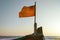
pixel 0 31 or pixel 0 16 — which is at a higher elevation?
pixel 0 16

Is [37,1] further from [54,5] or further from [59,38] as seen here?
[59,38]

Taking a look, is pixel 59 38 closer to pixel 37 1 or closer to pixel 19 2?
pixel 37 1

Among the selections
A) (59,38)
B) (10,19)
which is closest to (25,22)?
(10,19)

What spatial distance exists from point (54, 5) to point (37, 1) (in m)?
0.21

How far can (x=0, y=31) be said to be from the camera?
6.25 feet

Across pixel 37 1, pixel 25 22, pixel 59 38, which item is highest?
pixel 37 1

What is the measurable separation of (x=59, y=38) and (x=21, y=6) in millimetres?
587

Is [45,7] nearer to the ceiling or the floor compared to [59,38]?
nearer to the ceiling

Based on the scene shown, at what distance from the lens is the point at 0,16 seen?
1937mm

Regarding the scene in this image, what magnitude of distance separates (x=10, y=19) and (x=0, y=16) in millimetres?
125

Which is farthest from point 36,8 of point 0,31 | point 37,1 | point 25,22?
point 0,31

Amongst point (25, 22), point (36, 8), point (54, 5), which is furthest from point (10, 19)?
point (54, 5)

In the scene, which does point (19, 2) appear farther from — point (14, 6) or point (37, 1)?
point (37, 1)

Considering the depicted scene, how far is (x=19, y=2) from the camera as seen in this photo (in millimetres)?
1952
